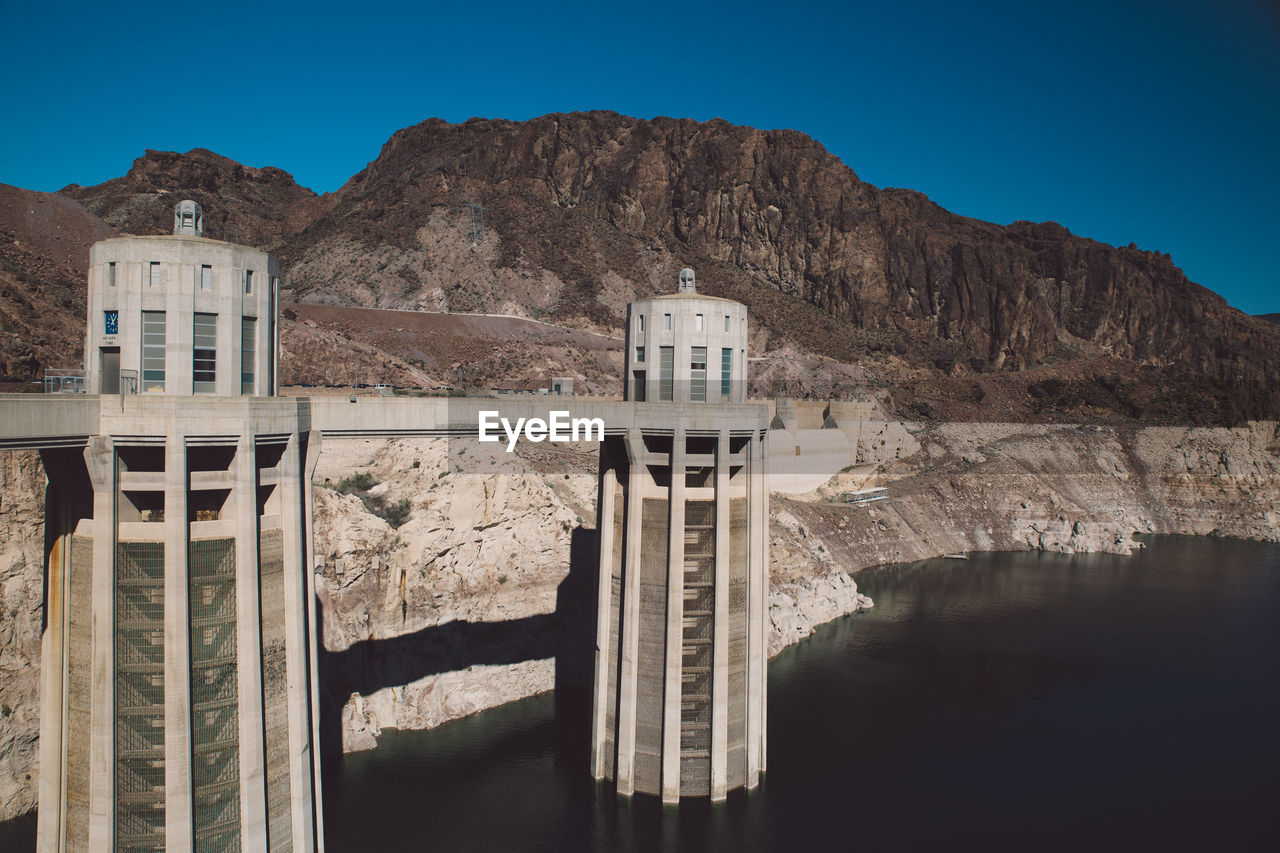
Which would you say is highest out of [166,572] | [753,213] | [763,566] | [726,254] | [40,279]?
[753,213]

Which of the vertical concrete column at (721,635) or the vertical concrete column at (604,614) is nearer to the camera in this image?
the vertical concrete column at (721,635)

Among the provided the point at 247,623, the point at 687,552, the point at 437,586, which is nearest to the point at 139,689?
the point at 247,623

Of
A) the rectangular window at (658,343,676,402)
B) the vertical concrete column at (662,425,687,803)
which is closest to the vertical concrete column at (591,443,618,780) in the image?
the vertical concrete column at (662,425,687,803)

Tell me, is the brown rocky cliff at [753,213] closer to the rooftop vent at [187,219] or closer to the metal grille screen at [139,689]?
the rooftop vent at [187,219]

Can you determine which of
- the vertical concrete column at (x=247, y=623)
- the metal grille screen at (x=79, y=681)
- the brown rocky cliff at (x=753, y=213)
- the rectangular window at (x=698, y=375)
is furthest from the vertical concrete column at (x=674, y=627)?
the brown rocky cliff at (x=753, y=213)

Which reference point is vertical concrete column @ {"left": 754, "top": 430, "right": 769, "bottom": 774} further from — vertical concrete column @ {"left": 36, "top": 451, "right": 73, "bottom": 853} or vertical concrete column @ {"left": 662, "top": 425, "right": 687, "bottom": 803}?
vertical concrete column @ {"left": 36, "top": 451, "right": 73, "bottom": 853}

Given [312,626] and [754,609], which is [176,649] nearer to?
[312,626]

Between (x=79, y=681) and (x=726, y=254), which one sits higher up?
(x=726, y=254)

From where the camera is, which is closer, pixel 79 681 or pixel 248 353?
pixel 79 681
